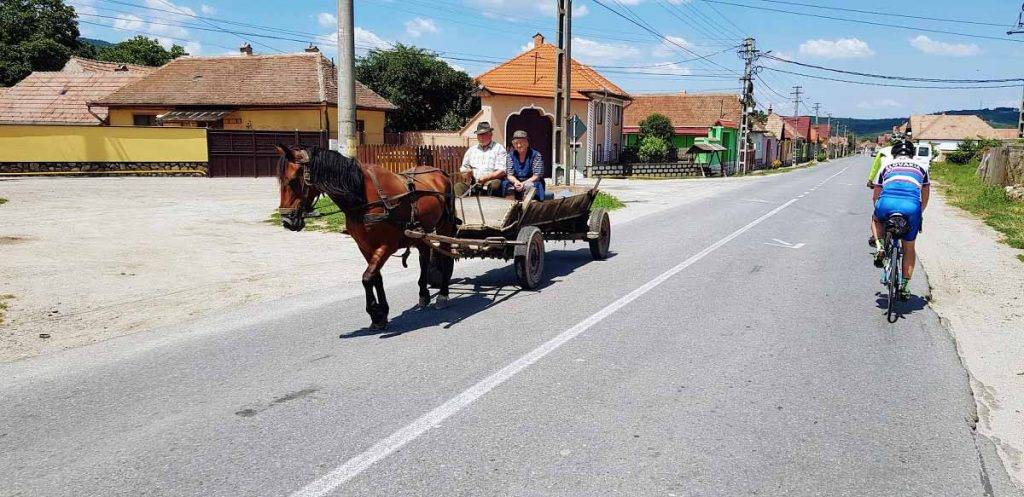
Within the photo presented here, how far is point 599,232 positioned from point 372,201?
194 inches

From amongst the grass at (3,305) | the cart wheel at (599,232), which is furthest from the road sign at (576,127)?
the grass at (3,305)

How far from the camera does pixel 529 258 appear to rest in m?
8.76

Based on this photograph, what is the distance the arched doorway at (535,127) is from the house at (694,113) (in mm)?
19766

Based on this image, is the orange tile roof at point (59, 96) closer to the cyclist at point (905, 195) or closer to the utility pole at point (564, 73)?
the utility pole at point (564, 73)

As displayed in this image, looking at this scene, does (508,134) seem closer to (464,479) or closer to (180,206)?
(180,206)

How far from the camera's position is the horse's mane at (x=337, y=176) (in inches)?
260

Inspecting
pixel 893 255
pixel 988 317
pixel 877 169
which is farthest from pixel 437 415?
pixel 877 169

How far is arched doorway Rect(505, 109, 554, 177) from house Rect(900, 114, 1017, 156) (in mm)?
79682

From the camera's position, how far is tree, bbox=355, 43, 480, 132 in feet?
151

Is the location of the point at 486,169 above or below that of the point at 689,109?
below

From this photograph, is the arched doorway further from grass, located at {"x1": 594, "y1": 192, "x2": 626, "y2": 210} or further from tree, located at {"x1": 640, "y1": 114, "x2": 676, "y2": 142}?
grass, located at {"x1": 594, "y1": 192, "x2": 626, "y2": 210}

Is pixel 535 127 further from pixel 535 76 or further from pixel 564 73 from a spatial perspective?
pixel 564 73

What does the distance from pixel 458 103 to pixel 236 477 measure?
45300mm

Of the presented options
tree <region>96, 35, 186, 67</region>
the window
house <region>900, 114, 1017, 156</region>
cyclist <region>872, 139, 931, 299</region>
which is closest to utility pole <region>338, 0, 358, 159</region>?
cyclist <region>872, 139, 931, 299</region>
